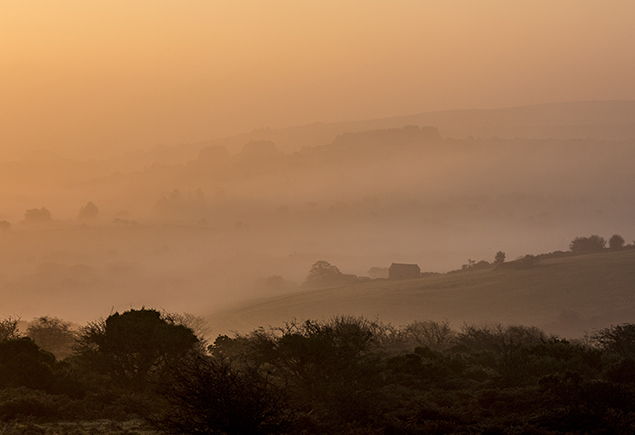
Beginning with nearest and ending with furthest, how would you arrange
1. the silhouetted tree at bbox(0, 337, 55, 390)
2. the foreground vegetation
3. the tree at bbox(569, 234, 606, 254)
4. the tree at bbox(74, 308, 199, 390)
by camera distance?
the foreground vegetation → the silhouetted tree at bbox(0, 337, 55, 390) → the tree at bbox(74, 308, 199, 390) → the tree at bbox(569, 234, 606, 254)

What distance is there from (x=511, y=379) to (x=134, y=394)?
1869 centimetres

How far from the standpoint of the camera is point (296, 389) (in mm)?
24703

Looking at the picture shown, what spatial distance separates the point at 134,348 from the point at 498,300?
102189mm

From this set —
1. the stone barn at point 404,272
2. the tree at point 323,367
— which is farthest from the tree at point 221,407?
the stone barn at point 404,272

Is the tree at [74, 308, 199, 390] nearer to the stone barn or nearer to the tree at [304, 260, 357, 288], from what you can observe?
the stone barn

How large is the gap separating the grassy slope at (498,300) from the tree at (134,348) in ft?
263

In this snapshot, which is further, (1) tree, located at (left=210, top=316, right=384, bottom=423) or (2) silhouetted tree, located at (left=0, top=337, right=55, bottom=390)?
(2) silhouetted tree, located at (left=0, top=337, right=55, bottom=390)

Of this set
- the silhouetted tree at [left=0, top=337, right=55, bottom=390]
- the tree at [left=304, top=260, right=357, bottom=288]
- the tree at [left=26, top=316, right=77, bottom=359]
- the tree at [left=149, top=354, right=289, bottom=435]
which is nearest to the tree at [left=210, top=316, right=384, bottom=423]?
the tree at [left=149, top=354, right=289, bottom=435]

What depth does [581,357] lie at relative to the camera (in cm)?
3123

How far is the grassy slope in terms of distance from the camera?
4092 inches

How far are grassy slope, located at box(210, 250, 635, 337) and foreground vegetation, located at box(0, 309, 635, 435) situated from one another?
74.4m

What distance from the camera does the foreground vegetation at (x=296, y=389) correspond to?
15336 millimetres

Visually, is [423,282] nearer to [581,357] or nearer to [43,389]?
[581,357]

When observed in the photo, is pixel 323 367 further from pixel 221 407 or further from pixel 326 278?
pixel 326 278
